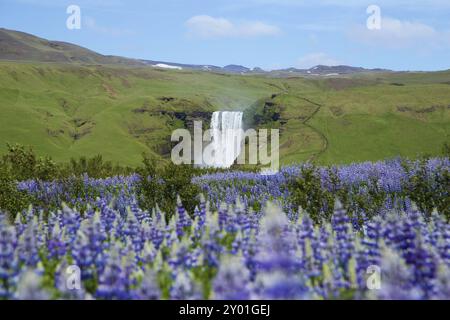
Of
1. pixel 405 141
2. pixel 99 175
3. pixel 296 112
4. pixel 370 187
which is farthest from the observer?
pixel 296 112

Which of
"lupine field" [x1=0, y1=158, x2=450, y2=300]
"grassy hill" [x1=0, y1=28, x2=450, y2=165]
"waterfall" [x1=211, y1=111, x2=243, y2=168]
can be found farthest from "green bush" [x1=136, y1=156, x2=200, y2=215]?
"waterfall" [x1=211, y1=111, x2=243, y2=168]

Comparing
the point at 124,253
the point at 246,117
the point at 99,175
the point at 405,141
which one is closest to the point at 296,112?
the point at 246,117

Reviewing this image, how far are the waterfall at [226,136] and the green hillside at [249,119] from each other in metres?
4.11

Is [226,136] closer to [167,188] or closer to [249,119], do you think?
[249,119]

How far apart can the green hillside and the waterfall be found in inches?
162

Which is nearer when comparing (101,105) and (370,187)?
(370,187)

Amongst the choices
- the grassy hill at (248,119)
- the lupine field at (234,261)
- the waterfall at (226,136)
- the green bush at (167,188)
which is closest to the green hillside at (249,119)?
the grassy hill at (248,119)

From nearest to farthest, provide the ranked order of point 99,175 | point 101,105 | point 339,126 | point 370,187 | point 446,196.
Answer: point 446,196 < point 370,187 < point 99,175 < point 339,126 < point 101,105

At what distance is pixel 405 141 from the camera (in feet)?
292

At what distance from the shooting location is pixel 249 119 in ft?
401

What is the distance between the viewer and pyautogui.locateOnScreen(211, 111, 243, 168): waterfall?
4321 inches

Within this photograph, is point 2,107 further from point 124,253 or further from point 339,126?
point 124,253
